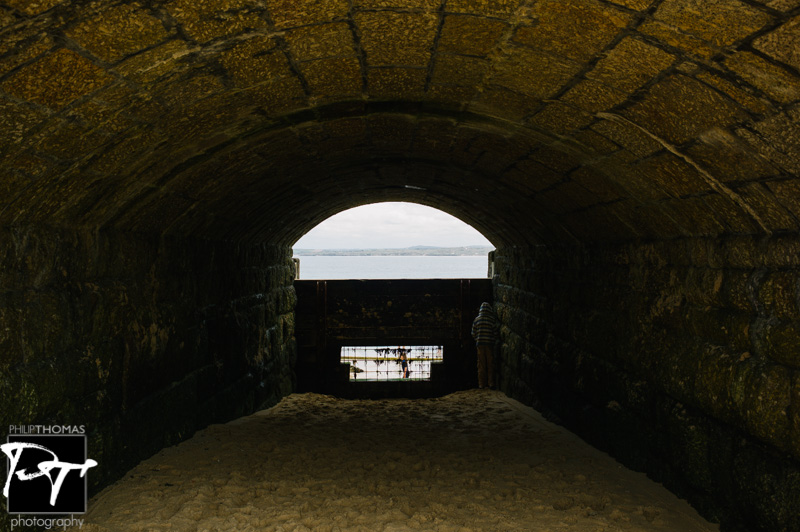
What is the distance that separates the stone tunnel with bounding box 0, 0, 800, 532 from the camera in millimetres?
2203

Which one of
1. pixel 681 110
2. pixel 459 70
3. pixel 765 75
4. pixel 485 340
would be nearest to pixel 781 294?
pixel 681 110

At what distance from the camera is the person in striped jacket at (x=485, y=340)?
392 inches

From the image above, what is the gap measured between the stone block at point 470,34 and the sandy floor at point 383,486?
9.02 feet

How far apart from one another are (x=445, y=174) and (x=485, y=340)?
444 centimetres

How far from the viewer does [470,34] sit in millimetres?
2516

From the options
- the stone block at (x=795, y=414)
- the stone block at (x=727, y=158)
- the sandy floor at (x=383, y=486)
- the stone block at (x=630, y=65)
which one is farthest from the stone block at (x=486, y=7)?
the sandy floor at (x=383, y=486)

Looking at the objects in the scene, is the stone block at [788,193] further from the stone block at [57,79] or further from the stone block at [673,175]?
the stone block at [57,79]

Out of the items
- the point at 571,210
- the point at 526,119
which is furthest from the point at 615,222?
the point at 526,119

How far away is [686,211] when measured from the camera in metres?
3.70

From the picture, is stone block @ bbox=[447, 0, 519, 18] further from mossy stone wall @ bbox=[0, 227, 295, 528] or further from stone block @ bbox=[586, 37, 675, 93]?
mossy stone wall @ bbox=[0, 227, 295, 528]

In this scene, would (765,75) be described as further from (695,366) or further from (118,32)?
(118,32)

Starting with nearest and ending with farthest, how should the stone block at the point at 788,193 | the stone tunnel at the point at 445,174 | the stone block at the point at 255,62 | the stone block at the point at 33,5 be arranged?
the stone block at the point at 33,5 → the stone tunnel at the point at 445,174 → the stone block at the point at 255,62 → the stone block at the point at 788,193

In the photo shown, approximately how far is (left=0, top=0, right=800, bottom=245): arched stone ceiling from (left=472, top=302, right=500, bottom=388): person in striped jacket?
17.1ft

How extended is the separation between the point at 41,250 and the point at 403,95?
2233 mm
